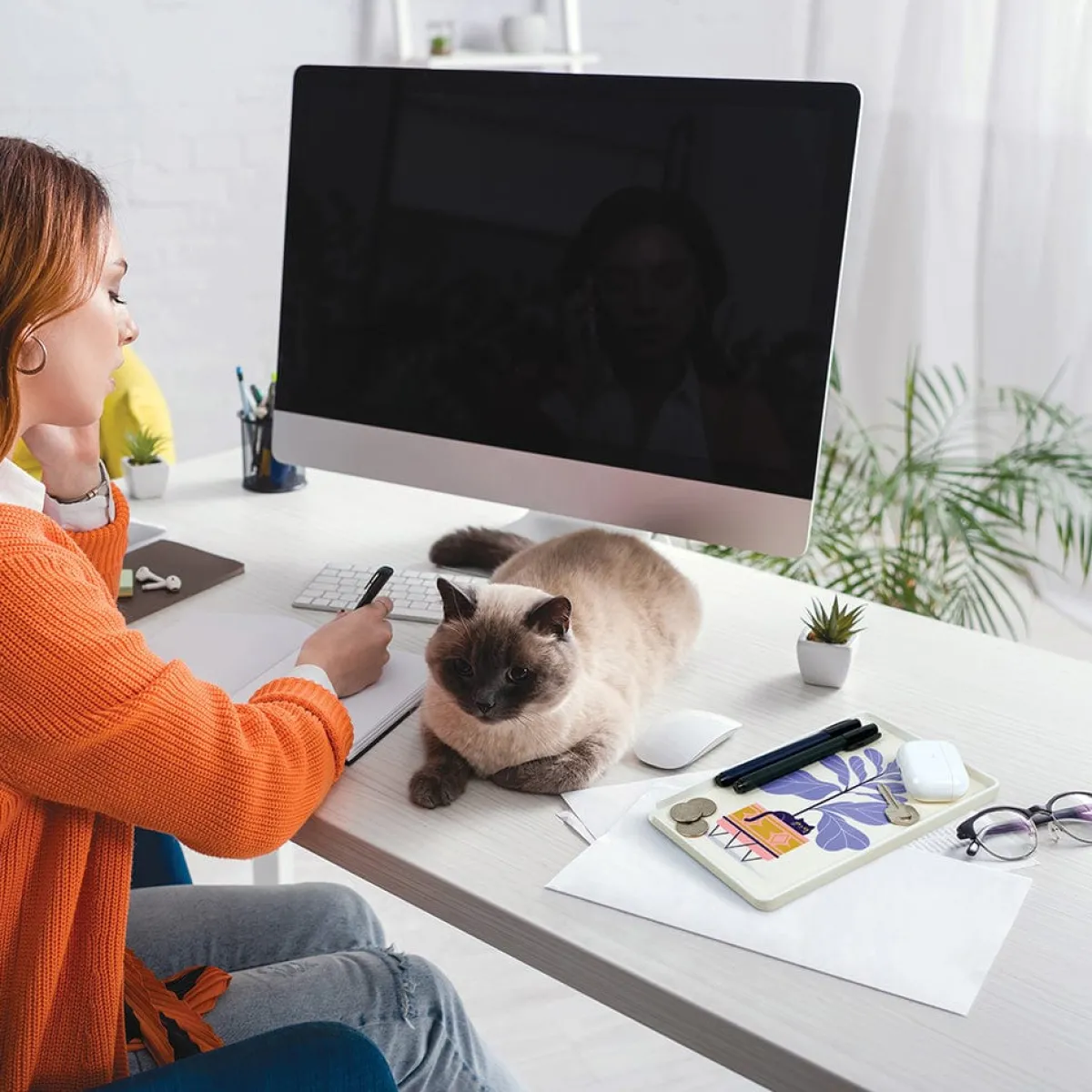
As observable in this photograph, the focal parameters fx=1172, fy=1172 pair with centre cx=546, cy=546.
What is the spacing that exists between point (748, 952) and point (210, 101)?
2.79m

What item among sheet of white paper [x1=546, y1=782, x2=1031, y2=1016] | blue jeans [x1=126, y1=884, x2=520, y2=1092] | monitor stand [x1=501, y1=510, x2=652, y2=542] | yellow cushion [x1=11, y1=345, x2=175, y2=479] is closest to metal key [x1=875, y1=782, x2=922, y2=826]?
sheet of white paper [x1=546, y1=782, x2=1031, y2=1016]

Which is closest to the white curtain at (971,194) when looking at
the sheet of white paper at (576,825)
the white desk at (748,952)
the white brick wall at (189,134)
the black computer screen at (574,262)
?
the white brick wall at (189,134)

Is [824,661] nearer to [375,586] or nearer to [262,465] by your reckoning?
[375,586]

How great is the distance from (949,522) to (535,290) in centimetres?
119

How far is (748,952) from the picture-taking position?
792mm

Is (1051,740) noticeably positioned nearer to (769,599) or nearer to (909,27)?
(769,599)

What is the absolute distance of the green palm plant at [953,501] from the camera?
6.97 ft

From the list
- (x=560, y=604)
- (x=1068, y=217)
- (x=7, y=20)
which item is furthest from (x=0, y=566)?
(x=1068, y=217)

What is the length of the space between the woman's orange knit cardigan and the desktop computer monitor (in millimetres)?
483

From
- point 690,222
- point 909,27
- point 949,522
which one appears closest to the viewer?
point 690,222

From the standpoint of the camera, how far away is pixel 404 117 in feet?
4.17

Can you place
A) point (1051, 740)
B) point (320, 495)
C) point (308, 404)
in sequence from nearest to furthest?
point (1051, 740) → point (308, 404) → point (320, 495)

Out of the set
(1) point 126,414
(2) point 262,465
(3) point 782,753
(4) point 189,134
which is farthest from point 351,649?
(4) point 189,134

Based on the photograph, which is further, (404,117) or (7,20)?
(7,20)
